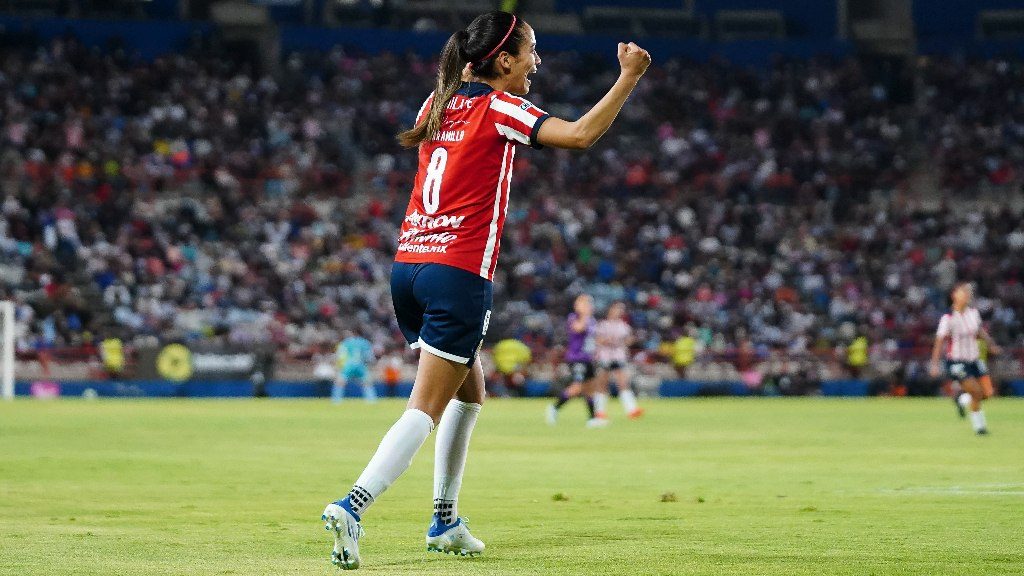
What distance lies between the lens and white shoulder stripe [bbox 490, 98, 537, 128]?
7.49 metres

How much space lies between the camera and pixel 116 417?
2772 centimetres

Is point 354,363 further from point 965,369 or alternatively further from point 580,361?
point 965,369

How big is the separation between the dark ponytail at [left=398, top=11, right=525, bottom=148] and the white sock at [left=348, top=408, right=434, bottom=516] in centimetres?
142

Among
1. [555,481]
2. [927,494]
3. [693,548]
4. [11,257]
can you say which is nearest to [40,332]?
[11,257]

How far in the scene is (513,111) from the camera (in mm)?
7594

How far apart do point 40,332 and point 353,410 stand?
11.0 metres

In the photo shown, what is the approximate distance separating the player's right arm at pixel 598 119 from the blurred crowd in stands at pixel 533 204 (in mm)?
33791

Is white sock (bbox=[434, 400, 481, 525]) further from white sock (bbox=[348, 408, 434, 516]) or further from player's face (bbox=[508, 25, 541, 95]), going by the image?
player's face (bbox=[508, 25, 541, 95])

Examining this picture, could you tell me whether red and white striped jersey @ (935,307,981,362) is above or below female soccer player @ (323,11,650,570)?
below

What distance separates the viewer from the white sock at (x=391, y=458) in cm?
732

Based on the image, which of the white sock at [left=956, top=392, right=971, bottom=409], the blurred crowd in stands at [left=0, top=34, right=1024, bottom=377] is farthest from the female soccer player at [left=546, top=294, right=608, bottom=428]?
the blurred crowd in stands at [left=0, top=34, right=1024, bottom=377]

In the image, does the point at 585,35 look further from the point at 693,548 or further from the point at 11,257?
the point at 693,548

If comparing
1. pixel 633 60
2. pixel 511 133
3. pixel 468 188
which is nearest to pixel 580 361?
pixel 468 188

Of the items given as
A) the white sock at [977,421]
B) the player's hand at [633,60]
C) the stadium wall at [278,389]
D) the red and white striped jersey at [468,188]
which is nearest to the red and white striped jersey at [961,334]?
the white sock at [977,421]
